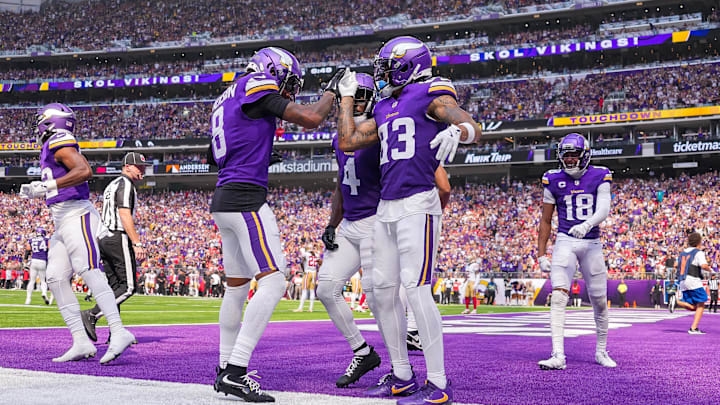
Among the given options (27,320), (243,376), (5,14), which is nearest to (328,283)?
(243,376)

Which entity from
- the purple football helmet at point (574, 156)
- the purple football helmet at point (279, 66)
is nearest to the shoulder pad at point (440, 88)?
the purple football helmet at point (279, 66)

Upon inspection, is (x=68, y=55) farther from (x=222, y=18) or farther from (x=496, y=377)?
(x=496, y=377)

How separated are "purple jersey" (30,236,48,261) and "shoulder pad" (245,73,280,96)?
49.3 feet

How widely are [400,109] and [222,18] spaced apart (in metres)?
53.5

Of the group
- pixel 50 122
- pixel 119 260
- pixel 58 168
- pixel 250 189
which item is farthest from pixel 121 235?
pixel 250 189

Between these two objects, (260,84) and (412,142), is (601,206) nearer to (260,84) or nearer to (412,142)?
(412,142)

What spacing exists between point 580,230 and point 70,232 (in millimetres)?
4624

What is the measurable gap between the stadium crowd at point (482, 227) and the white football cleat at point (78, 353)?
925 inches

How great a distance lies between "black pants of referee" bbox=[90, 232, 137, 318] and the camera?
7668 mm

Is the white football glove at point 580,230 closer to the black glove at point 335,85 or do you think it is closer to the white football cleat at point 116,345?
the black glove at point 335,85

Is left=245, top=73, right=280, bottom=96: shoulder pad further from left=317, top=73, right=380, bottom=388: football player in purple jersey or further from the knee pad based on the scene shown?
the knee pad

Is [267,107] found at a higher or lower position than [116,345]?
higher

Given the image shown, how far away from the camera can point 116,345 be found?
548 centimetres

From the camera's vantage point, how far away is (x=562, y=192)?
6.93 m
